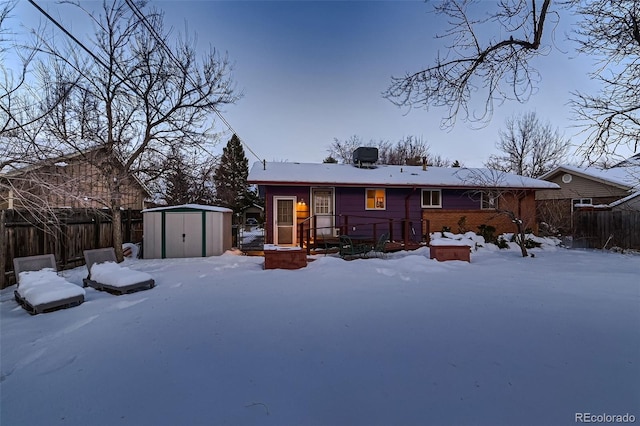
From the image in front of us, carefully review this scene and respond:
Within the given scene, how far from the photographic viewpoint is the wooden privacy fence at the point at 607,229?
10.8 m

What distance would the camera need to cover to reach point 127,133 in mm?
9891

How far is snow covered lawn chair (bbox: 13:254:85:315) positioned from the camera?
455 centimetres

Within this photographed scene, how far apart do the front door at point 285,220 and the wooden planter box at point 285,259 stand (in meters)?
4.18

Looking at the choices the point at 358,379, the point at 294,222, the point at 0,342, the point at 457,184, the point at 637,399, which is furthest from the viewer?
the point at 457,184

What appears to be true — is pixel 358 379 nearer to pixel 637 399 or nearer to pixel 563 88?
pixel 637 399

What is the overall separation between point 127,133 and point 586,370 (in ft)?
40.2

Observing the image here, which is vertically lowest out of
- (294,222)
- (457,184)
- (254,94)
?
(294,222)

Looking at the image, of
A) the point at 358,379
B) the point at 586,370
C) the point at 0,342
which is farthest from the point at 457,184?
the point at 0,342

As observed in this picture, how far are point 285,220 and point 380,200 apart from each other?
14.0 feet

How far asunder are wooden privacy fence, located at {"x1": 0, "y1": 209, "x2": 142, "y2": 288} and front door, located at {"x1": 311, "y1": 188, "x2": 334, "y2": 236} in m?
7.11

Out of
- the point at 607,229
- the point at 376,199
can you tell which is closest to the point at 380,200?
the point at 376,199

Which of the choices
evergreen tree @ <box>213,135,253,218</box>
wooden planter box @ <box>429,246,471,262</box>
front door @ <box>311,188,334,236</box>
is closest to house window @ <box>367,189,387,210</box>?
front door @ <box>311,188,334,236</box>

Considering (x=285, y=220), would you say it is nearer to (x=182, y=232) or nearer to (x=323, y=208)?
(x=323, y=208)

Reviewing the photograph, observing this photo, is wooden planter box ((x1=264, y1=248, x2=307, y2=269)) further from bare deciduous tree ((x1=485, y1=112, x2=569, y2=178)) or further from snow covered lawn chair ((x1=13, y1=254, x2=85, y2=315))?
bare deciduous tree ((x1=485, y1=112, x2=569, y2=178))
